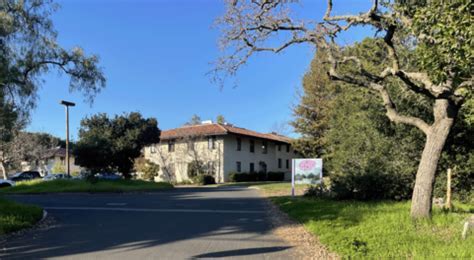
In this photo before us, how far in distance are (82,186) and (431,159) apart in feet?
73.1

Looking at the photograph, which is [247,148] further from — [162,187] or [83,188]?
[83,188]

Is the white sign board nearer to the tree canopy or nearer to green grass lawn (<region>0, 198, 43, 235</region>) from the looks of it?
green grass lawn (<region>0, 198, 43, 235</region>)

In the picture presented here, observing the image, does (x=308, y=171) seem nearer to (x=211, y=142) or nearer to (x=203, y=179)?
(x=203, y=179)

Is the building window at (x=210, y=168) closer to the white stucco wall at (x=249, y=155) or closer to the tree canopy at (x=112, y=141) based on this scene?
the white stucco wall at (x=249, y=155)

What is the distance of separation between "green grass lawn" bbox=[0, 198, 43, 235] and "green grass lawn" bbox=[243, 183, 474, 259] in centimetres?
739

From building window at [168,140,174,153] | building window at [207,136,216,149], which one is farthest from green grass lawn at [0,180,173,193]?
building window at [168,140,174,153]

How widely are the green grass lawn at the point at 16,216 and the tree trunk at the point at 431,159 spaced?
1003cm

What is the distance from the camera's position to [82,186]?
25.9m

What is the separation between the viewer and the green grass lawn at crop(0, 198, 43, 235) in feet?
31.7

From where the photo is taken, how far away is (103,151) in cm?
3070

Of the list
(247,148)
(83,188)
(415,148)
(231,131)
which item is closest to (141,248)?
(415,148)

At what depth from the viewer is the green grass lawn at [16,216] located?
9.65 metres

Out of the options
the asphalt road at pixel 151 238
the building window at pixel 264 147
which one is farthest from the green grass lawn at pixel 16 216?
the building window at pixel 264 147

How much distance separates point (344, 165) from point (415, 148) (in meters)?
3.70
